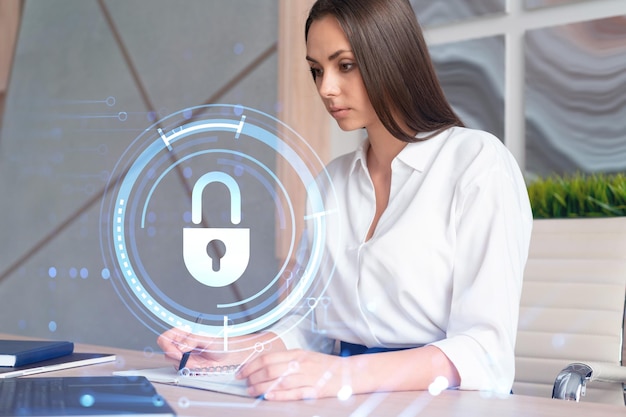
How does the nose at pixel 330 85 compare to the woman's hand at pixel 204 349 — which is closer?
the woman's hand at pixel 204 349

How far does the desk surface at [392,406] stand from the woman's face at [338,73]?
1.78 ft

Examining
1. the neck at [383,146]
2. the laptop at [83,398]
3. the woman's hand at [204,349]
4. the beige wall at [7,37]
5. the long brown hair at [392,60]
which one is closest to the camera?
the laptop at [83,398]

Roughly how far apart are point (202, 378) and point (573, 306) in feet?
3.14

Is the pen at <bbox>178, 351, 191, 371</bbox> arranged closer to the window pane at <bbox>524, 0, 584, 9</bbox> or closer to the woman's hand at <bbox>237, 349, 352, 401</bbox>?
the woman's hand at <bbox>237, 349, 352, 401</bbox>

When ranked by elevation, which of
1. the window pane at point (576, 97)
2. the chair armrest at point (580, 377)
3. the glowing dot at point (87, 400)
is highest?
the window pane at point (576, 97)

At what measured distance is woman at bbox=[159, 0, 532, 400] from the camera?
1.12 meters

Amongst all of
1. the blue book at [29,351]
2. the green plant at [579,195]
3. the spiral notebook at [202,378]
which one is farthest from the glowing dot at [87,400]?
the green plant at [579,195]

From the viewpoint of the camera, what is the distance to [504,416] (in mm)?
802

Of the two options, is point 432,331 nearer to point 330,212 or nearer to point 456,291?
point 456,291

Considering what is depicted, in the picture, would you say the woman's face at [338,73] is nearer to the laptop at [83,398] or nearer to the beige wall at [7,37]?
the laptop at [83,398]

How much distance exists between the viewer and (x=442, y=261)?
1.23 metres

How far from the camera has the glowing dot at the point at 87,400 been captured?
0.75m

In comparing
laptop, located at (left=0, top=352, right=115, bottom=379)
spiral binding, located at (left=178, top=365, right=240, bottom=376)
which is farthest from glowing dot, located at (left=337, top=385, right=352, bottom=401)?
laptop, located at (left=0, top=352, right=115, bottom=379)

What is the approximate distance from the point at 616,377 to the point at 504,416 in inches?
31.2
